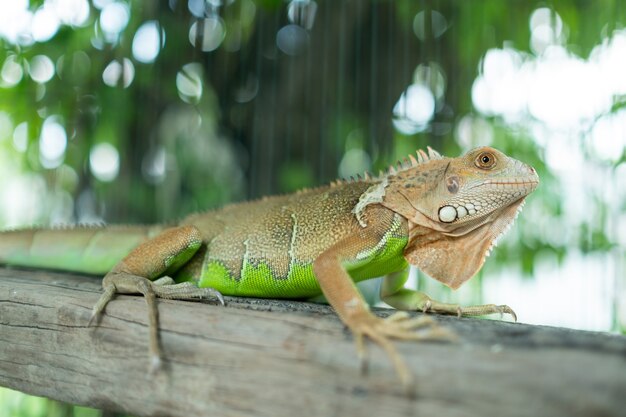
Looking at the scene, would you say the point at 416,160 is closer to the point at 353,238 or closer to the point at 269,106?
the point at 353,238

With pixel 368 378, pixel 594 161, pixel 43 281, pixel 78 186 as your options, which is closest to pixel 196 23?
pixel 78 186

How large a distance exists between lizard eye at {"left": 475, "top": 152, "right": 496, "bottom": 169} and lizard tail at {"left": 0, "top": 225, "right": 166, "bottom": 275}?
1.45m

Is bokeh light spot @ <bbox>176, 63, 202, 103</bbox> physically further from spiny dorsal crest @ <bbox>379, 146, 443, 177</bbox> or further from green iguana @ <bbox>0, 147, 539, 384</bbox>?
spiny dorsal crest @ <bbox>379, 146, 443, 177</bbox>

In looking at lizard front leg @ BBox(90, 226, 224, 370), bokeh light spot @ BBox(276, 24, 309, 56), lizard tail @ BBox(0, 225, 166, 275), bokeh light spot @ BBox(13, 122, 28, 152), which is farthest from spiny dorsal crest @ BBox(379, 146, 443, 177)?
bokeh light spot @ BBox(13, 122, 28, 152)

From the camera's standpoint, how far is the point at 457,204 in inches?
80.9

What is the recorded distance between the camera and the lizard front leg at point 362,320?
130 cm

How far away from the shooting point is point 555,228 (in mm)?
3447

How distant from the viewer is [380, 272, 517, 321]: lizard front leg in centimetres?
216

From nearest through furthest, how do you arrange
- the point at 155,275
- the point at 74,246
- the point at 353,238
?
the point at 353,238 < the point at 155,275 < the point at 74,246

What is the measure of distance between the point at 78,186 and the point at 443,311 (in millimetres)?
2937

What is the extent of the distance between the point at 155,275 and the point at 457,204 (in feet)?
3.94

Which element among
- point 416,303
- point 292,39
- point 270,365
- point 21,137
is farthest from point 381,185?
point 21,137

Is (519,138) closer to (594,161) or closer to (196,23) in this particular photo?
(594,161)

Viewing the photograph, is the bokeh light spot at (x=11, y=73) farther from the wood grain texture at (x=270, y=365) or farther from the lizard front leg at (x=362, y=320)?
the lizard front leg at (x=362, y=320)
